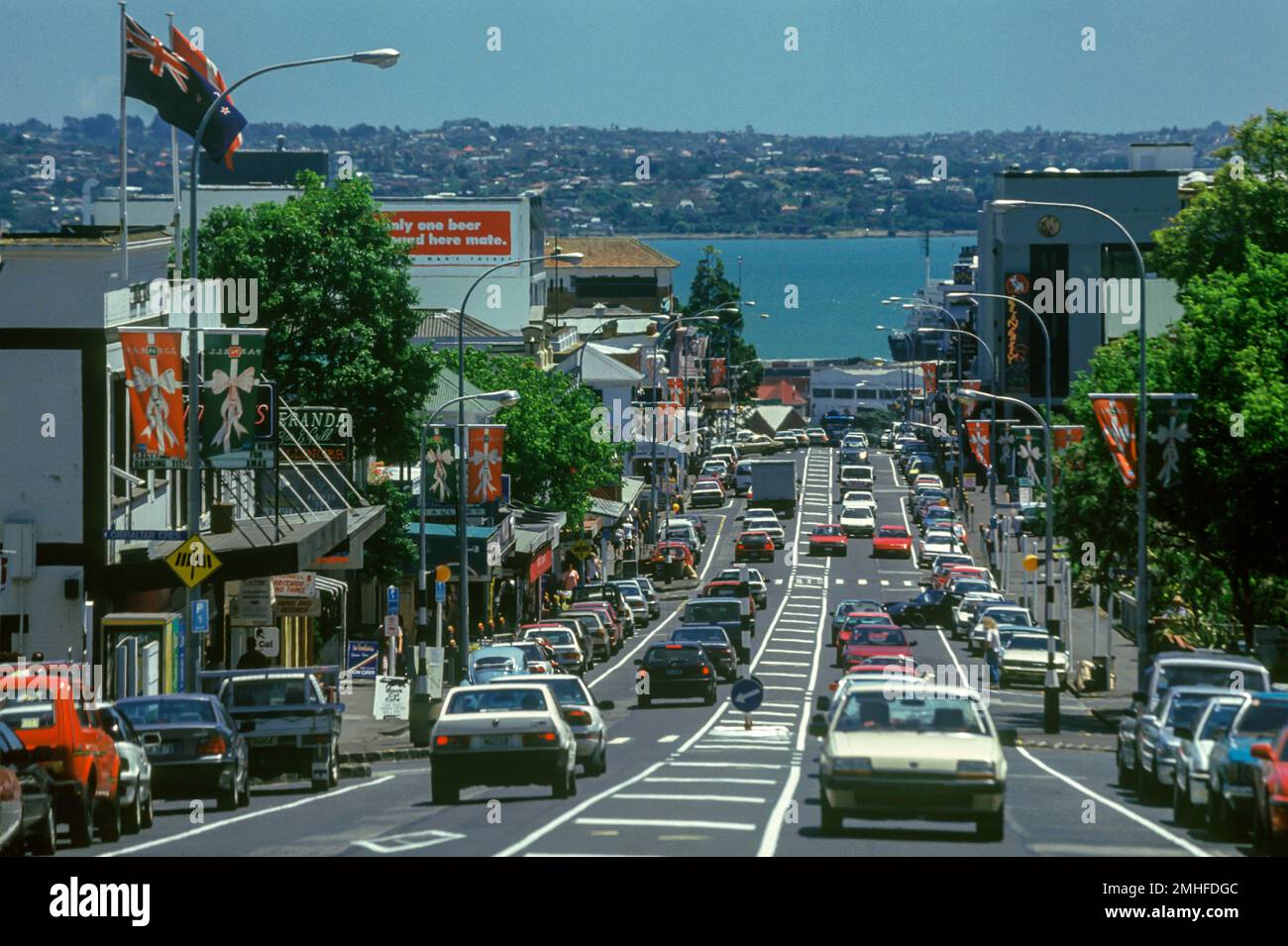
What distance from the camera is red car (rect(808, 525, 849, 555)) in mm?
103125

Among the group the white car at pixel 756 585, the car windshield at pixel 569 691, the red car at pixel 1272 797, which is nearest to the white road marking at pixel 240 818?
the car windshield at pixel 569 691

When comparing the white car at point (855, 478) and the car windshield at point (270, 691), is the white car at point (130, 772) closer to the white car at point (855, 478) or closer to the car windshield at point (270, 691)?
the car windshield at point (270, 691)

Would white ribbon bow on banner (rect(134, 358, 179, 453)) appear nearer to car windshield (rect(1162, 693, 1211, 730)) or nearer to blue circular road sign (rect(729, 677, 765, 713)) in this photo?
blue circular road sign (rect(729, 677, 765, 713))

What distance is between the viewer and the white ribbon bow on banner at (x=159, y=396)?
111ft

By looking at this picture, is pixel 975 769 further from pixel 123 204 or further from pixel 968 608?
pixel 968 608

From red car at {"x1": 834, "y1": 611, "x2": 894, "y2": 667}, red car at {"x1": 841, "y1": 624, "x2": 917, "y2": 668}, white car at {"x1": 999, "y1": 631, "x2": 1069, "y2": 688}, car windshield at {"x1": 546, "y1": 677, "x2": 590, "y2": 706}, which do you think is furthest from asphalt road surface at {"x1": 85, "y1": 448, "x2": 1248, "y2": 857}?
white car at {"x1": 999, "y1": 631, "x2": 1069, "y2": 688}

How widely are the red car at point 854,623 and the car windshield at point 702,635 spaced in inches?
119

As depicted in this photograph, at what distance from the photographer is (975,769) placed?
2050 cm

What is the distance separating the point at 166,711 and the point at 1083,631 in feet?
172

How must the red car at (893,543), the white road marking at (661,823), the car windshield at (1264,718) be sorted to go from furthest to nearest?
the red car at (893,543), the car windshield at (1264,718), the white road marking at (661,823)

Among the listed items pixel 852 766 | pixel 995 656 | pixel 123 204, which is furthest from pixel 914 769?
pixel 995 656

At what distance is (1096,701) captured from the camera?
176 feet

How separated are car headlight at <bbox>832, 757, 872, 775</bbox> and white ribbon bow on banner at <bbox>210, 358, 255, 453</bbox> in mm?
15923
